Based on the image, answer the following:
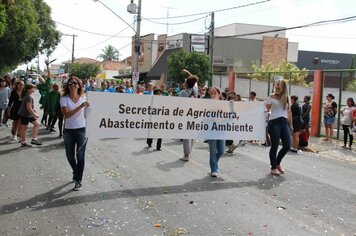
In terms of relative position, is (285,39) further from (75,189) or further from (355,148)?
(75,189)

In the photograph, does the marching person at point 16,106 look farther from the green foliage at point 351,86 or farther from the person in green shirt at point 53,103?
the green foliage at point 351,86

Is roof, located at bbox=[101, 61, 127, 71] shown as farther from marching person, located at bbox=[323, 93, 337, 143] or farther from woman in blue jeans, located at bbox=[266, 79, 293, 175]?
woman in blue jeans, located at bbox=[266, 79, 293, 175]

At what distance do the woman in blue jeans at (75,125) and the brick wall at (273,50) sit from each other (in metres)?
43.8

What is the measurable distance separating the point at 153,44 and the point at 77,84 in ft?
160

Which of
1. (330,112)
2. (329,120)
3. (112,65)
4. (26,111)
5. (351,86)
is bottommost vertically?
(329,120)

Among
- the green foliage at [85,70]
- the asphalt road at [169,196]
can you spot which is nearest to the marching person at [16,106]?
the asphalt road at [169,196]

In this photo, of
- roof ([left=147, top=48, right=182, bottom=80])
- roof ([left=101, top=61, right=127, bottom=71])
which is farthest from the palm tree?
roof ([left=147, top=48, right=182, bottom=80])

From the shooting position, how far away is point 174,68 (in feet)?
116

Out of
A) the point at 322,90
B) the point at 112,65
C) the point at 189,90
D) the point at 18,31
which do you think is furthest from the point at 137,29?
the point at 112,65

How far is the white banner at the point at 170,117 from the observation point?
7.92 metres

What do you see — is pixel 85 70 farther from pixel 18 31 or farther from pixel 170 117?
pixel 170 117

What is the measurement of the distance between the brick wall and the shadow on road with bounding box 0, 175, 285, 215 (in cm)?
4218

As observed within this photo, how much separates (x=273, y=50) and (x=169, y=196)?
149 feet

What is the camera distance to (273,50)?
166 ft
